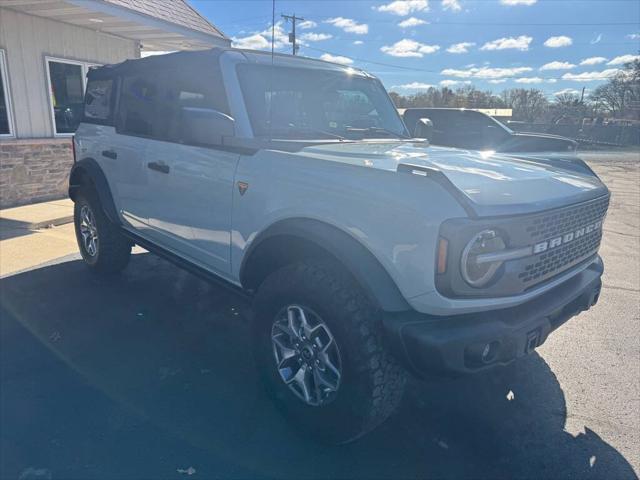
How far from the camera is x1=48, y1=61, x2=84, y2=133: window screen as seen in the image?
8.79 m

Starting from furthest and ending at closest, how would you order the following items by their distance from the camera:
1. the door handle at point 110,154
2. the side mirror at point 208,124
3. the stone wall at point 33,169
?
the stone wall at point 33,169 → the door handle at point 110,154 → the side mirror at point 208,124

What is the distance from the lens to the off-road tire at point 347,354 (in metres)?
2.22

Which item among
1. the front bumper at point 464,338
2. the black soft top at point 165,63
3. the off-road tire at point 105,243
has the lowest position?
the off-road tire at point 105,243

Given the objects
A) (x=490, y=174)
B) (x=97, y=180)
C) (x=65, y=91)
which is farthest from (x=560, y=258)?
(x=65, y=91)

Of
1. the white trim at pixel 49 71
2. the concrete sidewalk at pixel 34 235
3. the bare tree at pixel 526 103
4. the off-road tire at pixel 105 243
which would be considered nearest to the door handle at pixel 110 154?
the off-road tire at pixel 105 243

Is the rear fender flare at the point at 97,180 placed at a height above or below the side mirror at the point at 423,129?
below

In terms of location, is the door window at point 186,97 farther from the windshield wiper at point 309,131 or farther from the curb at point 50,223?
the curb at point 50,223

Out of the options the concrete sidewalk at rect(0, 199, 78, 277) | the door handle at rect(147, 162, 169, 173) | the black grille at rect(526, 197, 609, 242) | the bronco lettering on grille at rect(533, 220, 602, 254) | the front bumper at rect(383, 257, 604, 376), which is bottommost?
the concrete sidewalk at rect(0, 199, 78, 277)

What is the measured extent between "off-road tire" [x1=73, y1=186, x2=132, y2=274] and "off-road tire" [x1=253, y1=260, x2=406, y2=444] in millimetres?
2775

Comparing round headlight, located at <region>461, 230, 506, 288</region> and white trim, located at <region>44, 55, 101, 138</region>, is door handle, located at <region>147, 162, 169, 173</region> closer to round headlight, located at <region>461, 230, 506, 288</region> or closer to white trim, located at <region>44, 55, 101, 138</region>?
round headlight, located at <region>461, 230, 506, 288</region>

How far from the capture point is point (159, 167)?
3.57 meters

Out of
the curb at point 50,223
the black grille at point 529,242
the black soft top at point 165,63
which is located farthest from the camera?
the curb at point 50,223

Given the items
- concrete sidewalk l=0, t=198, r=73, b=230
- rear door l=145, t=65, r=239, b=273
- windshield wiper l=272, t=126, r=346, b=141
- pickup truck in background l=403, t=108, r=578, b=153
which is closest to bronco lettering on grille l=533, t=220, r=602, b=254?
windshield wiper l=272, t=126, r=346, b=141

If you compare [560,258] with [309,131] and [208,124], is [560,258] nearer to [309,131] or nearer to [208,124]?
[309,131]
